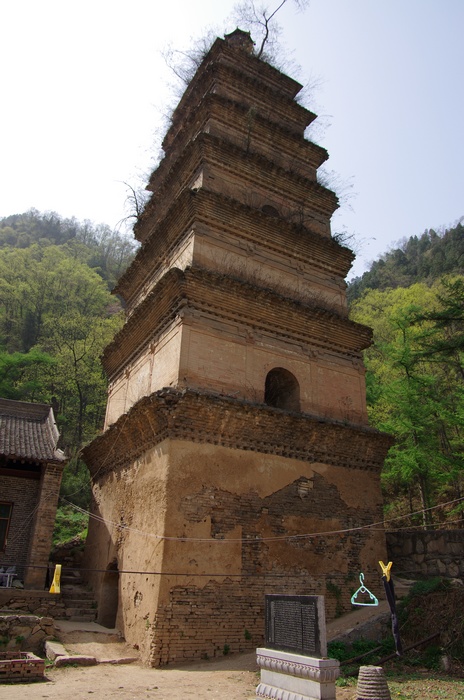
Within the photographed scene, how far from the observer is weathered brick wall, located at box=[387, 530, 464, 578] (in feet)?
37.7

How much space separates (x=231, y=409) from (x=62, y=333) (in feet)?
97.3

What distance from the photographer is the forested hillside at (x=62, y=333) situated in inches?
1214

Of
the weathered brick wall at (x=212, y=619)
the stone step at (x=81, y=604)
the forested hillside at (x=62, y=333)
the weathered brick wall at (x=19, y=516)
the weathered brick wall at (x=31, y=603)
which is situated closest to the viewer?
the weathered brick wall at (x=212, y=619)

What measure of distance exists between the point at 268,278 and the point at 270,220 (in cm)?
157

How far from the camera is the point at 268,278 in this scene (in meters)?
13.5

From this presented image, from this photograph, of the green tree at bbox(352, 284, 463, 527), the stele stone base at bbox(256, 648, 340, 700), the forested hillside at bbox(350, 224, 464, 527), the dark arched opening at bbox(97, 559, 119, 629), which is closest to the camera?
the stele stone base at bbox(256, 648, 340, 700)

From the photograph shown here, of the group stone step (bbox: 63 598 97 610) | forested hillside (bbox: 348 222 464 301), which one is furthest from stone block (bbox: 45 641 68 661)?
forested hillside (bbox: 348 222 464 301)

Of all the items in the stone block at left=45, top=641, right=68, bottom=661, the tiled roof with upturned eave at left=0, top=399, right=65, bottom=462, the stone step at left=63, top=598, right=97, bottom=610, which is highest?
the tiled roof with upturned eave at left=0, top=399, right=65, bottom=462

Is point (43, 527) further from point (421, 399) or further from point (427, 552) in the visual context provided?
point (421, 399)

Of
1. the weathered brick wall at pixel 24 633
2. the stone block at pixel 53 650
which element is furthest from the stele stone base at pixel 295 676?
the weathered brick wall at pixel 24 633

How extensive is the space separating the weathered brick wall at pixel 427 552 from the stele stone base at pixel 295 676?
5986mm

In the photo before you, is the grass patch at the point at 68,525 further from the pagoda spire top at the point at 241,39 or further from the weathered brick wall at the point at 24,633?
the pagoda spire top at the point at 241,39

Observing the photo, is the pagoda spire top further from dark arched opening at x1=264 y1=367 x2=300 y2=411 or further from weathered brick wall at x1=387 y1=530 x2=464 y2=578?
weathered brick wall at x1=387 y1=530 x2=464 y2=578

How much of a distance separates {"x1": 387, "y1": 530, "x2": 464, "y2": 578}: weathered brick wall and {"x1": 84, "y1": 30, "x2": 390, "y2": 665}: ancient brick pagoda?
1.00 metres
